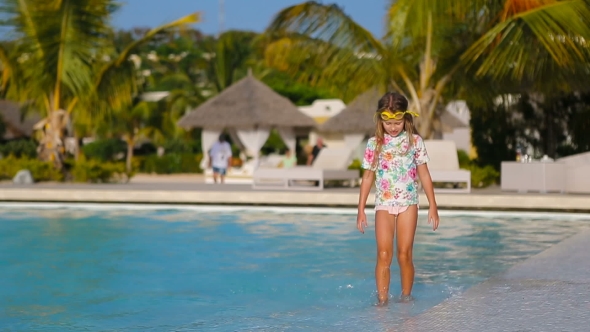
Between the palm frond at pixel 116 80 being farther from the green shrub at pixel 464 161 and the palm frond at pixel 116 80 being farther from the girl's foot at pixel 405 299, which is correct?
the girl's foot at pixel 405 299

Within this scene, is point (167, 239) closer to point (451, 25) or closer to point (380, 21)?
point (451, 25)

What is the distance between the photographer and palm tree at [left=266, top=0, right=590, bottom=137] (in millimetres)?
16328

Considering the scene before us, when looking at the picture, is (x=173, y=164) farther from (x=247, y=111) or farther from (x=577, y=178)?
(x=577, y=178)

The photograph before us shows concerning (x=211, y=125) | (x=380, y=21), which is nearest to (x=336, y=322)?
(x=380, y=21)

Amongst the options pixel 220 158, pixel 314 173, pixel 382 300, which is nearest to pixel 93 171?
pixel 220 158

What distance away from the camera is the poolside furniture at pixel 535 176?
16.3 m

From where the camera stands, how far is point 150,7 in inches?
2223

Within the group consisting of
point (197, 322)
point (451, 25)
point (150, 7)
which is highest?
point (150, 7)

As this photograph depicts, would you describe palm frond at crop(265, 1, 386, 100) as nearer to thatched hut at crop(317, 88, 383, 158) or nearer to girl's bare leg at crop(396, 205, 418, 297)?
girl's bare leg at crop(396, 205, 418, 297)

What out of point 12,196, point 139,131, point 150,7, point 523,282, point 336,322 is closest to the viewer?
point 336,322

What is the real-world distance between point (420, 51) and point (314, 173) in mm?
3112

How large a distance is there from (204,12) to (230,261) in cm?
1287

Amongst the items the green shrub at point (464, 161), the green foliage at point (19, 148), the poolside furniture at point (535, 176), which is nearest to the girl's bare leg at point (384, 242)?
the poolside furniture at point (535, 176)

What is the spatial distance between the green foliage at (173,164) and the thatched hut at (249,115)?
386 inches
